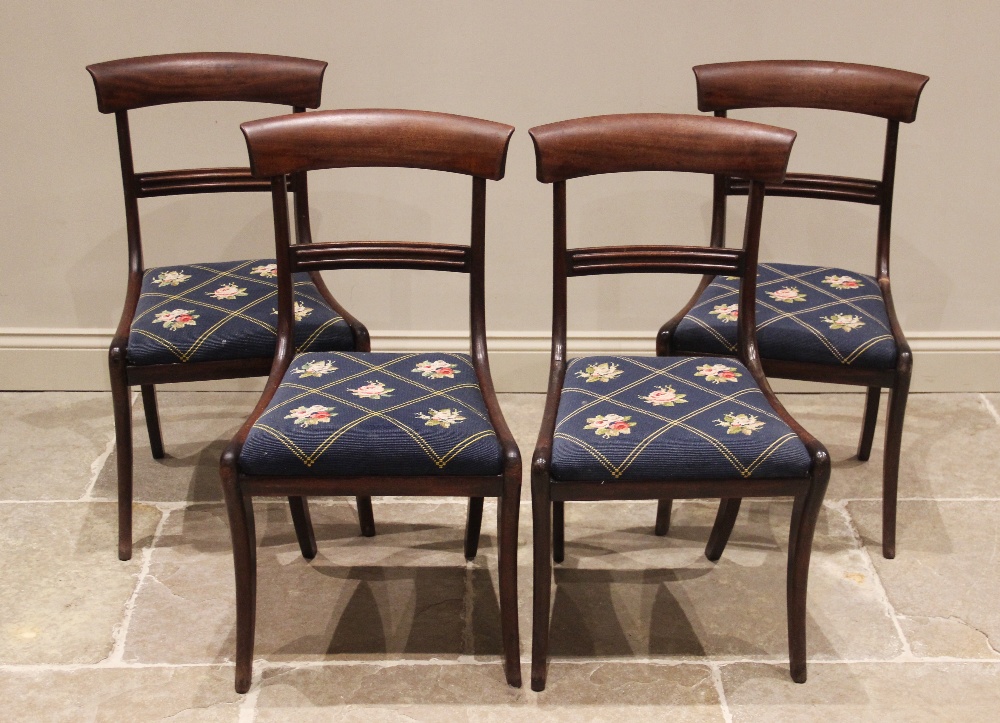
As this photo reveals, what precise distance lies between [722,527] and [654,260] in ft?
2.13

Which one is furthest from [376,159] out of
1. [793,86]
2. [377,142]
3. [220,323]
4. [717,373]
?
[793,86]

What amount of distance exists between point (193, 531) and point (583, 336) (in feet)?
4.14

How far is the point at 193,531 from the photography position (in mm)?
2770

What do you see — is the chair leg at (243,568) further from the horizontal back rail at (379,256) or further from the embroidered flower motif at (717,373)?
the embroidered flower motif at (717,373)

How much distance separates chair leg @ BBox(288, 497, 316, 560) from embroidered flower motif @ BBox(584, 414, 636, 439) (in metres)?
0.75

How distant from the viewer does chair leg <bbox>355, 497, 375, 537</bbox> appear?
2.71m

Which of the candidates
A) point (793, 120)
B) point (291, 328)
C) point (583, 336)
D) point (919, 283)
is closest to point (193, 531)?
point (291, 328)

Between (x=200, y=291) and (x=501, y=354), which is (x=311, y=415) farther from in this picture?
(x=501, y=354)

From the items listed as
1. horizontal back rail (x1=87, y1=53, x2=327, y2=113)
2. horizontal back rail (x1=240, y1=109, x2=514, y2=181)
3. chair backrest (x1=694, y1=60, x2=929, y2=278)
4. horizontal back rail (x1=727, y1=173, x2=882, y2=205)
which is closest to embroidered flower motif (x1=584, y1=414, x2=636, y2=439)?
horizontal back rail (x1=240, y1=109, x2=514, y2=181)

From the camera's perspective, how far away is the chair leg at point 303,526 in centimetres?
259

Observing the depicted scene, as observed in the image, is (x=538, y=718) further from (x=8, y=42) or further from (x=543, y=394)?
(x=8, y=42)

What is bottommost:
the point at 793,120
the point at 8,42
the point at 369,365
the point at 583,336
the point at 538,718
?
the point at 538,718

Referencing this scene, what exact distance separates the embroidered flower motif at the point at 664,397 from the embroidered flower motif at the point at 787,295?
550 millimetres

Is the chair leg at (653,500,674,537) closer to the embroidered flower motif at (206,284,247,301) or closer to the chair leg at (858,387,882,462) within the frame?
the chair leg at (858,387,882,462)
